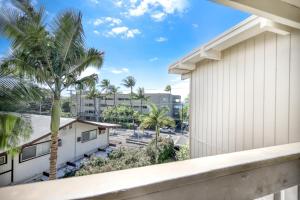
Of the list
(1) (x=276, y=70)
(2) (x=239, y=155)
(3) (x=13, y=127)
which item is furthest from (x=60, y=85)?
(2) (x=239, y=155)

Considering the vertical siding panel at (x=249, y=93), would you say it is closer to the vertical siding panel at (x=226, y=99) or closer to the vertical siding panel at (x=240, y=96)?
the vertical siding panel at (x=240, y=96)

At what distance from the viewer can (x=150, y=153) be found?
524 inches

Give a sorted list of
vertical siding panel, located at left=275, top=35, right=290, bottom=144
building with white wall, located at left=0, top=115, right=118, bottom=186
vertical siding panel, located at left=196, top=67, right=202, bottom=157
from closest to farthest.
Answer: vertical siding panel, located at left=275, top=35, right=290, bottom=144 < vertical siding panel, located at left=196, top=67, right=202, bottom=157 < building with white wall, located at left=0, top=115, right=118, bottom=186

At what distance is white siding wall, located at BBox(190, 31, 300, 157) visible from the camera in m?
1.54

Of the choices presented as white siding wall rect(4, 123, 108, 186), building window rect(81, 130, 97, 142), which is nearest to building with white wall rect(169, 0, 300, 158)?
white siding wall rect(4, 123, 108, 186)

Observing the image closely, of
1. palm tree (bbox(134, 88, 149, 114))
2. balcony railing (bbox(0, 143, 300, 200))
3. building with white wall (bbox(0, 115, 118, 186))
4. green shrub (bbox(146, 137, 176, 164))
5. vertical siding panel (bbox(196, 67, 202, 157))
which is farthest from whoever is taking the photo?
palm tree (bbox(134, 88, 149, 114))

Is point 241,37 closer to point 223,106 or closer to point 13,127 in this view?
point 223,106

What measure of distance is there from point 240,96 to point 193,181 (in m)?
1.83

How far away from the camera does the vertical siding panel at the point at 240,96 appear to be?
6.75 ft

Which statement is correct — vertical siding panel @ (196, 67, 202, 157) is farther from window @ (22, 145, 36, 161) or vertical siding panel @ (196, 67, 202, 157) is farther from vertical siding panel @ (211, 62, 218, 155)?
window @ (22, 145, 36, 161)

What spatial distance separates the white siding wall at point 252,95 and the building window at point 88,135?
9.50 metres

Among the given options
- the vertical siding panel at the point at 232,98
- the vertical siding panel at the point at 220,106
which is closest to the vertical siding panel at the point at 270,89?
the vertical siding panel at the point at 232,98

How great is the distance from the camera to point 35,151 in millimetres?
8438

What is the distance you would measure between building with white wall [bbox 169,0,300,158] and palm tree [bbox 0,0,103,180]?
17.1 ft
